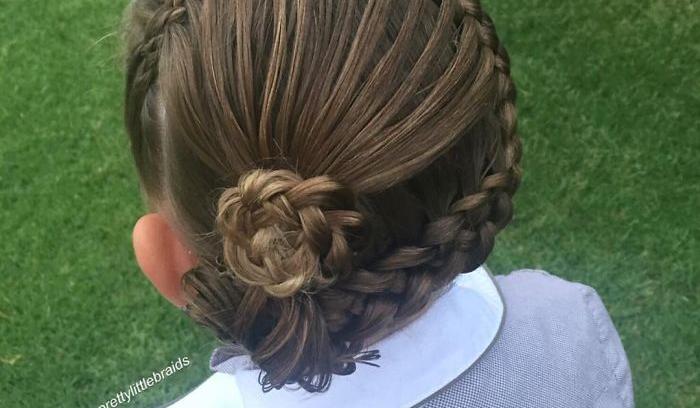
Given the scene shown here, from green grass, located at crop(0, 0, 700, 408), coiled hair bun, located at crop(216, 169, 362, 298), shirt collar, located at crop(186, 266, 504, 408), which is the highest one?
coiled hair bun, located at crop(216, 169, 362, 298)

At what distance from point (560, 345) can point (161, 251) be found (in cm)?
45

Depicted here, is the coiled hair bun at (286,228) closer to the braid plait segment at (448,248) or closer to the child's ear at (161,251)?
the braid plait segment at (448,248)

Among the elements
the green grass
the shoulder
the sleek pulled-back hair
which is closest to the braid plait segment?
the sleek pulled-back hair

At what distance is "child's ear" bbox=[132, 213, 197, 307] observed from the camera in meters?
0.76

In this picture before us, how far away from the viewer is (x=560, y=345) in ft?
2.75

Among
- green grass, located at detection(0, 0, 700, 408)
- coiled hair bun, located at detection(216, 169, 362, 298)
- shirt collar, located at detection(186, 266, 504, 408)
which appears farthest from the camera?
green grass, located at detection(0, 0, 700, 408)

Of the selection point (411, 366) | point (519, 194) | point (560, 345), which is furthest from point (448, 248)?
point (519, 194)

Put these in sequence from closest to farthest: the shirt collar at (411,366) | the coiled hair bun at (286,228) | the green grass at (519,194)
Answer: the coiled hair bun at (286,228)
the shirt collar at (411,366)
the green grass at (519,194)

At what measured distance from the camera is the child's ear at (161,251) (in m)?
0.76

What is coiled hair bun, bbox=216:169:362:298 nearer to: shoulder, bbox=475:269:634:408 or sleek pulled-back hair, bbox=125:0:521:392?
sleek pulled-back hair, bbox=125:0:521:392

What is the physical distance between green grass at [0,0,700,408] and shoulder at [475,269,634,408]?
58 cm

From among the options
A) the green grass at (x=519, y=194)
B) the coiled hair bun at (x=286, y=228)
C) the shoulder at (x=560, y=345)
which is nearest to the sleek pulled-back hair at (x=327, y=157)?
the coiled hair bun at (x=286, y=228)

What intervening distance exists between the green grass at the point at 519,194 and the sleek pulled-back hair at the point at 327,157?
91 centimetres

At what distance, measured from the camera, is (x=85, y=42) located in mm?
1942
